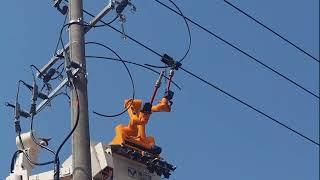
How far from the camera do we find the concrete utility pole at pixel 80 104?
694 cm

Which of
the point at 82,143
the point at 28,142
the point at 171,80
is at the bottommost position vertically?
the point at 82,143

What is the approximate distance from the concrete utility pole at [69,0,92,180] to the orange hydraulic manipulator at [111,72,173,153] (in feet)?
3.02

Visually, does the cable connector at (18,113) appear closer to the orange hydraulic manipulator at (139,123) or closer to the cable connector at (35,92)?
the cable connector at (35,92)

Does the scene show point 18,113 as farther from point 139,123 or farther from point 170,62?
point 170,62

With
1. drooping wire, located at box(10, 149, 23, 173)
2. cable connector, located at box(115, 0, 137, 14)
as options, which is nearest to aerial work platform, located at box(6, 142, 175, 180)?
drooping wire, located at box(10, 149, 23, 173)

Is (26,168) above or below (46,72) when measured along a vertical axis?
below

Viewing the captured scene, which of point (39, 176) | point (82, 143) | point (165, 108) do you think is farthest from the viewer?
point (165, 108)

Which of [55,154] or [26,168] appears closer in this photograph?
[55,154]

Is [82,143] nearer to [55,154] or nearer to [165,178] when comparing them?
[55,154]

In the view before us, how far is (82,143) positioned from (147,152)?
1.30 metres

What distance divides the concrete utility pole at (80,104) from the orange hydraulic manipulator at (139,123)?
92 centimetres

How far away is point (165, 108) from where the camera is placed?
8641 millimetres

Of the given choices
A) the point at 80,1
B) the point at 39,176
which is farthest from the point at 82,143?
the point at 80,1

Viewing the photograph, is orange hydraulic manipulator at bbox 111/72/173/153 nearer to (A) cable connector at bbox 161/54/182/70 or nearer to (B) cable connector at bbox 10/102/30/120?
(A) cable connector at bbox 161/54/182/70
